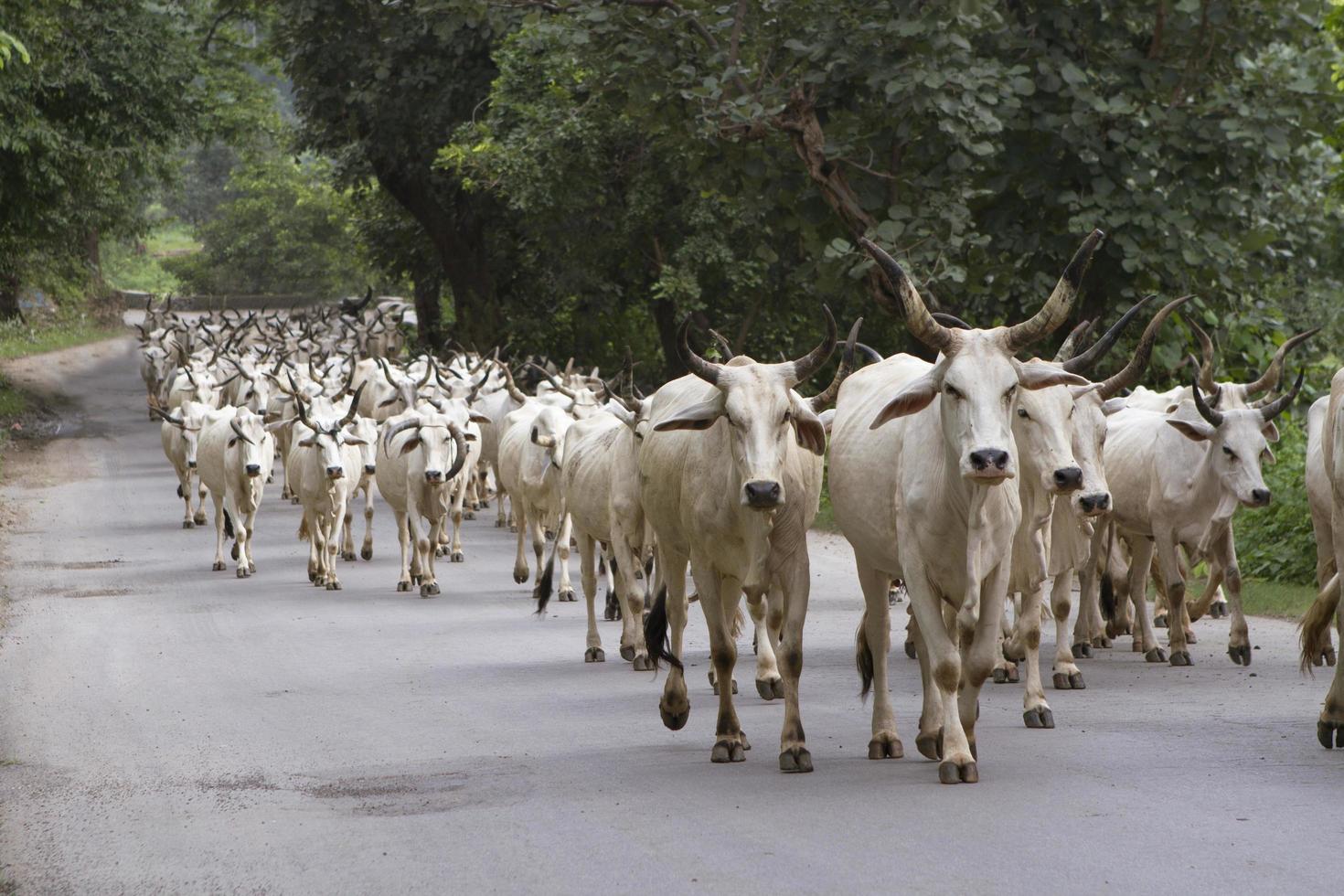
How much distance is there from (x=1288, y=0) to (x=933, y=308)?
4460 mm

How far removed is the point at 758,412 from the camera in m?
8.83

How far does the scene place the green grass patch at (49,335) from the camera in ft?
175

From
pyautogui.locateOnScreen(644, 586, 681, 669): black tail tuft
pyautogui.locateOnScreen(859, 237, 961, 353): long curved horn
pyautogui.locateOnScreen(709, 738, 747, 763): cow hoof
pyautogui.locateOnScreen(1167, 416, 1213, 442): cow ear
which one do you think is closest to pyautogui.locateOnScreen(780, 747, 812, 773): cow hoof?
pyautogui.locateOnScreen(709, 738, 747, 763): cow hoof

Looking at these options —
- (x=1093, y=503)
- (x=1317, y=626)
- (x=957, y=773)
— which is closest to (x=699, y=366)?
(x=957, y=773)

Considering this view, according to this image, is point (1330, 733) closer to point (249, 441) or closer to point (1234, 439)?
point (1234, 439)

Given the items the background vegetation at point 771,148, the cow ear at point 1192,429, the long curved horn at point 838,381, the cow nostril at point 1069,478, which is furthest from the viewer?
the background vegetation at point 771,148

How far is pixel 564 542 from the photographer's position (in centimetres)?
1697

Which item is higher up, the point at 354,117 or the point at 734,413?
the point at 354,117

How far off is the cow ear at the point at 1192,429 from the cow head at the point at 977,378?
4753mm

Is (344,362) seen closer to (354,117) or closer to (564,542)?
(354,117)

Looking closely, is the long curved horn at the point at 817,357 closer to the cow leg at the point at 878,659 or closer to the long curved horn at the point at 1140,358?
the cow leg at the point at 878,659

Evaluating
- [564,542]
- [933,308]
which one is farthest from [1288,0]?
[564,542]

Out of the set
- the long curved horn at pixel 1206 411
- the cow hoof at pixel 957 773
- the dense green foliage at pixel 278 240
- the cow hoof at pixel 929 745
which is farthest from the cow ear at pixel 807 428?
the dense green foliage at pixel 278 240

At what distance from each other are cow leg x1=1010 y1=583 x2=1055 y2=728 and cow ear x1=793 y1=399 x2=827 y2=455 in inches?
76.7
